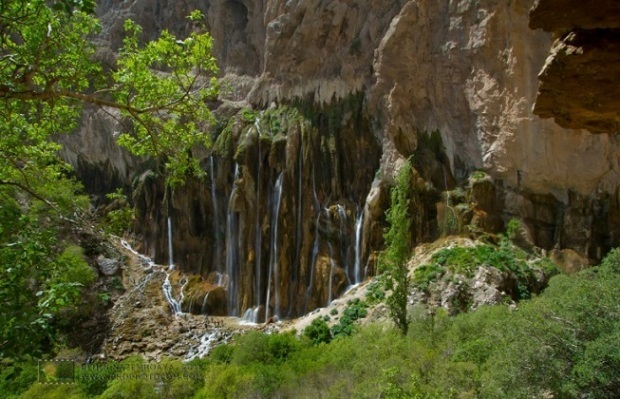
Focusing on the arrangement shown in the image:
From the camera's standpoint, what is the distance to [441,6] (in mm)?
29984

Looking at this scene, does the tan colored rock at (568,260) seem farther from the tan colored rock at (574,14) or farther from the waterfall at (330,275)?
the tan colored rock at (574,14)

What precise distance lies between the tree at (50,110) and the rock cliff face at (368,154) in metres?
21.8

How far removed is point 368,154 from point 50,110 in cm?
2490

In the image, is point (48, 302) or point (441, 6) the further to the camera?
point (441, 6)

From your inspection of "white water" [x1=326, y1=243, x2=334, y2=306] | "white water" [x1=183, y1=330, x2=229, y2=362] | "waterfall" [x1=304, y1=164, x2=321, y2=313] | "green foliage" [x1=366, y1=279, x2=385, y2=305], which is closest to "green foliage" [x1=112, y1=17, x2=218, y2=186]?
"green foliage" [x1=366, y1=279, x2=385, y2=305]

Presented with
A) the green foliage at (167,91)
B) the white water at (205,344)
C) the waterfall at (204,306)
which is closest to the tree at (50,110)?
the green foliage at (167,91)

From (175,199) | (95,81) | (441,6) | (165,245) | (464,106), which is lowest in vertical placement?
(165,245)

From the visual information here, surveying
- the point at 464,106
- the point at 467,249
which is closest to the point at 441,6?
the point at 464,106

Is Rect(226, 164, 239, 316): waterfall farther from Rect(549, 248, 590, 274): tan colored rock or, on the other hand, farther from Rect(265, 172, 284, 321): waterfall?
Rect(549, 248, 590, 274): tan colored rock

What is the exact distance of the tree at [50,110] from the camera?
5.33m

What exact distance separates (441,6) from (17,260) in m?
29.5

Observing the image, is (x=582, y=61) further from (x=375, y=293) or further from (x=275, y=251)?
(x=275, y=251)

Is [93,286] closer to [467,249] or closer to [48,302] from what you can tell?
[467,249]

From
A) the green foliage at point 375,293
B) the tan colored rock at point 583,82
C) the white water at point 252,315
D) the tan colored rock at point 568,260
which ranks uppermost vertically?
the tan colored rock at point 583,82
